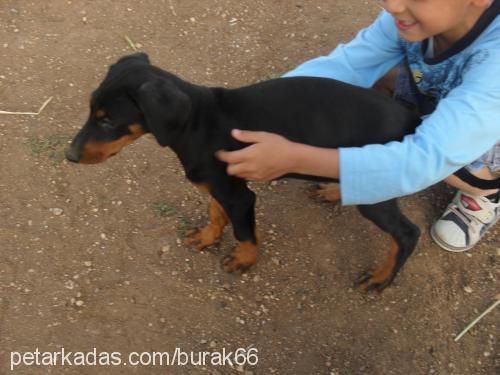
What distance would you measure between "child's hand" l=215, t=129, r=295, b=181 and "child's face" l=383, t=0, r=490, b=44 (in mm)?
668

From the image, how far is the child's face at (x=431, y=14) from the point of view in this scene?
7.05ft

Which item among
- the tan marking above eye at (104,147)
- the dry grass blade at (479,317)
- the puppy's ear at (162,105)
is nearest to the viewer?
the puppy's ear at (162,105)

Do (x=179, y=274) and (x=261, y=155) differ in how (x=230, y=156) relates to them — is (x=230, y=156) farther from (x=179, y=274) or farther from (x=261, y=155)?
(x=179, y=274)

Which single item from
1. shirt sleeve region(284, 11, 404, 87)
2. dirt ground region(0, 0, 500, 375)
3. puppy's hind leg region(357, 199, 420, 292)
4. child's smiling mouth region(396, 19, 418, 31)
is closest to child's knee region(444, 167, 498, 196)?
dirt ground region(0, 0, 500, 375)

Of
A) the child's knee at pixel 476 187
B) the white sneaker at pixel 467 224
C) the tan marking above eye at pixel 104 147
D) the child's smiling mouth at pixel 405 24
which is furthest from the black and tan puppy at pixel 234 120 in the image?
the white sneaker at pixel 467 224

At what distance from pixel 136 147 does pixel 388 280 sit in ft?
5.60

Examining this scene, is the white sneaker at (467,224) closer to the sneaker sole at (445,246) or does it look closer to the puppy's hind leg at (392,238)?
the sneaker sole at (445,246)

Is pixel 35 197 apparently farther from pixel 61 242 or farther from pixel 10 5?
pixel 10 5

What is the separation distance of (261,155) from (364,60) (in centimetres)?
113

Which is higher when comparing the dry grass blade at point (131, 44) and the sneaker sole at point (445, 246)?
the dry grass blade at point (131, 44)

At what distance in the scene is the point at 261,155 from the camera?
7.55ft

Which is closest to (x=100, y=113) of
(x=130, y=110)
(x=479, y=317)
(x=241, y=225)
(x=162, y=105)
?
(x=130, y=110)

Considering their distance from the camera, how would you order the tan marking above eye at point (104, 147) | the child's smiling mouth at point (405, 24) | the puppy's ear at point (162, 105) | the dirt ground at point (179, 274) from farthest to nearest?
the dirt ground at point (179, 274) → the tan marking above eye at point (104, 147) → the child's smiling mouth at point (405, 24) → the puppy's ear at point (162, 105)

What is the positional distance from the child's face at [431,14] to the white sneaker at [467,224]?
1096 millimetres
